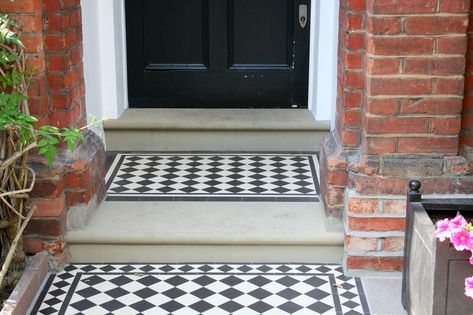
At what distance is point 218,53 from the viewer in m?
5.94

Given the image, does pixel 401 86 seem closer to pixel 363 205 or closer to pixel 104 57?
pixel 363 205

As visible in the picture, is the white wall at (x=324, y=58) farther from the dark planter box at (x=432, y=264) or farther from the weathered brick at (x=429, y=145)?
the dark planter box at (x=432, y=264)

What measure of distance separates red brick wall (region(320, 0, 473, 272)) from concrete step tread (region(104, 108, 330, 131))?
1212mm

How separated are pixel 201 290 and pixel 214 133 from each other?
165 cm

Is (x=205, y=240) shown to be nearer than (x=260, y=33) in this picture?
Yes

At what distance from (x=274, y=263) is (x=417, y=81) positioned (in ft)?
3.77

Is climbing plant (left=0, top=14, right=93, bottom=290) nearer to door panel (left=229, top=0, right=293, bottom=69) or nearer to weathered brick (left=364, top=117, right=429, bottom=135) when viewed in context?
weathered brick (left=364, top=117, right=429, bottom=135)

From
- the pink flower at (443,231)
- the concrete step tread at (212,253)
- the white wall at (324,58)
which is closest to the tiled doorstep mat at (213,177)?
the white wall at (324,58)

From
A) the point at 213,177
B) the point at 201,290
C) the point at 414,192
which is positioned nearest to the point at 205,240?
the point at 201,290

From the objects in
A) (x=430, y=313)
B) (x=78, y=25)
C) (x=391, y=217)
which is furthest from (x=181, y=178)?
(x=430, y=313)

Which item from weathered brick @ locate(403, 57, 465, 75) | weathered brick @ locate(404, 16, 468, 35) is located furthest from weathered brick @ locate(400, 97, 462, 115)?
weathered brick @ locate(404, 16, 468, 35)

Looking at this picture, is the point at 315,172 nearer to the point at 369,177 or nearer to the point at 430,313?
the point at 369,177

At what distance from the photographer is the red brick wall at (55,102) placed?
409 centimetres

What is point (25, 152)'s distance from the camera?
157 inches
